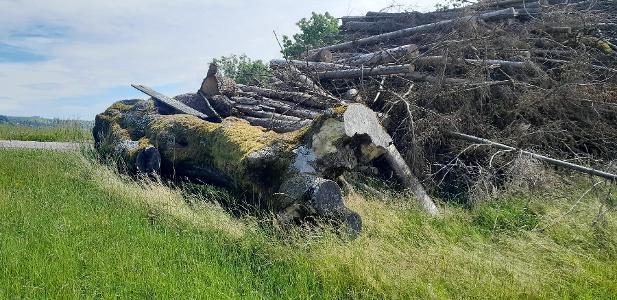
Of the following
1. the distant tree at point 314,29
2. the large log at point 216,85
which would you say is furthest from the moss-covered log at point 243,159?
the distant tree at point 314,29

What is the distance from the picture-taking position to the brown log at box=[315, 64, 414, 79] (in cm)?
842

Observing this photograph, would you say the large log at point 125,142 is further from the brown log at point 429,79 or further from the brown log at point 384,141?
the brown log at point 429,79

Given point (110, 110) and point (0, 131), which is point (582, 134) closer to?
point (110, 110)

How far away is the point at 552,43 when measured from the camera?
361 inches

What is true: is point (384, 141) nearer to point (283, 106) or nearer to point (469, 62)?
point (283, 106)

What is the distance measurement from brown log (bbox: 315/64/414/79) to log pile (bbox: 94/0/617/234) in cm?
3

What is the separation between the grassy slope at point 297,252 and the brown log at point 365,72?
3142 mm

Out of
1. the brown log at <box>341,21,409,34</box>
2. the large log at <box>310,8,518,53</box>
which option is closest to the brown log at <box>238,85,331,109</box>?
the large log at <box>310,8,518,53</box>

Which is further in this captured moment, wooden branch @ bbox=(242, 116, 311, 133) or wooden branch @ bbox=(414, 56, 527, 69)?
wooden branch @ bbox=(414, 56, 527, 69)

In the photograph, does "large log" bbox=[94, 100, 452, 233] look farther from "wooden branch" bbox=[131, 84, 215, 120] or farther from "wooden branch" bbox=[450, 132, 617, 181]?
"wooden branch" bbox=[131, 84, 215, 120]

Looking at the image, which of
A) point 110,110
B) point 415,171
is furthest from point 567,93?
point 110,110

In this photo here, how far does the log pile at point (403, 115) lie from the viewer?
18.3 ft

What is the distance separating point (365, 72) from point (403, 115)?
4.64 feet

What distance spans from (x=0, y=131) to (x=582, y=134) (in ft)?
57.6
